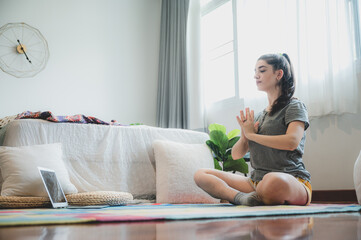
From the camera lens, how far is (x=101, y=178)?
94.8 inches

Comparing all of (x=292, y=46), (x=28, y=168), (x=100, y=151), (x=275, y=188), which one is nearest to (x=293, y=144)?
(x=275, y=188)

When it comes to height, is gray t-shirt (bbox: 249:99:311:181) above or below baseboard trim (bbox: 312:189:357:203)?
above

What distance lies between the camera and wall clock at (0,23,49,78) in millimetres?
4238

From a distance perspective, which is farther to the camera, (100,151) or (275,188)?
(100,151)

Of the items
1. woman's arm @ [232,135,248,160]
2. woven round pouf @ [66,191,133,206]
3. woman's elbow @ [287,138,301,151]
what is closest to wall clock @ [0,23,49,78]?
woven round pouf @ [66,191,133,206]

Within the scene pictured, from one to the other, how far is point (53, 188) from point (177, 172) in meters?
0.80

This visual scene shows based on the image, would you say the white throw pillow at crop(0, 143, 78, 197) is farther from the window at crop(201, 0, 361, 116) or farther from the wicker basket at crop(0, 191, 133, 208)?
the window at crop(201, 0, 361, 116)

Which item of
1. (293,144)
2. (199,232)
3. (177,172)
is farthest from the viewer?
(177,172)

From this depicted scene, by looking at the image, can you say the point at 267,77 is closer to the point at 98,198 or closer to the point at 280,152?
the point at 280,152

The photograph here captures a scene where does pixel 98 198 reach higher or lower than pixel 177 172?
lower

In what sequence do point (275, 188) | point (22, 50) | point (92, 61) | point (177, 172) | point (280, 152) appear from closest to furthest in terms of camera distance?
point (275, 188), point (280, 152), point (177, 172), point (22, 50), point (92, 61)

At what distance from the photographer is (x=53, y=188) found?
1.91 m

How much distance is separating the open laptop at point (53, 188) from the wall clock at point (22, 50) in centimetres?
264

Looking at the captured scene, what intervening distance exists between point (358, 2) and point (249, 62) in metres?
1.14
